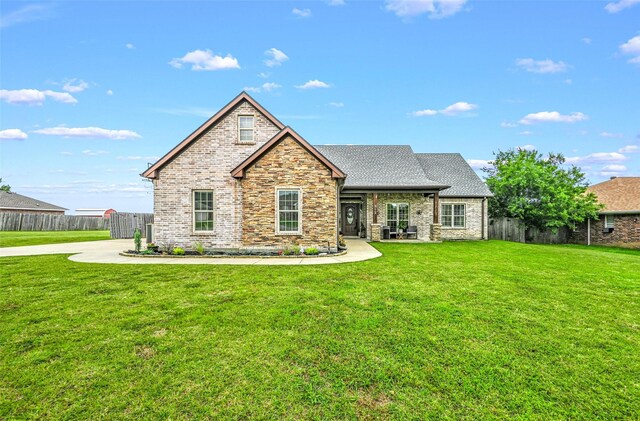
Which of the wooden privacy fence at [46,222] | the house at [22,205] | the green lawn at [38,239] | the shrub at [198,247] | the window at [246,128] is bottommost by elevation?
the green lawn at [38,239]

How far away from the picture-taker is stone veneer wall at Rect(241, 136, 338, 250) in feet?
42.7

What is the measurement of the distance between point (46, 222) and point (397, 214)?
35.8 meters

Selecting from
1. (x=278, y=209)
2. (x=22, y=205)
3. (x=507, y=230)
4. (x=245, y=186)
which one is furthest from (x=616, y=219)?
(x=22, y=205)

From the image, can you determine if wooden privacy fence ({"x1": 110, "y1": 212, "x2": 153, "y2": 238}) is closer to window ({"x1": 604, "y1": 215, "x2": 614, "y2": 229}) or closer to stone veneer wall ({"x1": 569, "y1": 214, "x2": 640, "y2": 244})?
stone veneer wall ({"x1": 569, "y1": 214, "x2": 640, "y2": 244})

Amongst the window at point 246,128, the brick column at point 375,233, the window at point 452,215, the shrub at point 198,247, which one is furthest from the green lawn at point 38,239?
the window at point 452,215

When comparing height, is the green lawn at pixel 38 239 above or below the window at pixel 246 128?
below

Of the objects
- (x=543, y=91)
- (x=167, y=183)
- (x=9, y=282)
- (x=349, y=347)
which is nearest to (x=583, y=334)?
(x=349, y=347)

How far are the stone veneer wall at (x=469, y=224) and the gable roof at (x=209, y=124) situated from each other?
1313cm

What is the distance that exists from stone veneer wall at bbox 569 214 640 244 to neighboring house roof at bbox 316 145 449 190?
13528 millimetres

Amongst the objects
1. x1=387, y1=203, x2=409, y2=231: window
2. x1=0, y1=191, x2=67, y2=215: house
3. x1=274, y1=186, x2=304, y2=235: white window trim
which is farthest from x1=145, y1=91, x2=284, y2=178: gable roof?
x1=0, y1=191, x2=67, y2=215: house

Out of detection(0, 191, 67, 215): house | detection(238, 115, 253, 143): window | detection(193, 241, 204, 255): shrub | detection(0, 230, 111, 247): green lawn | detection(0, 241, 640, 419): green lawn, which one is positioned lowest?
detection(0, 241, 640, 419): green lawn

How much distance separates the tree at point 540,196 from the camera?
2209cm

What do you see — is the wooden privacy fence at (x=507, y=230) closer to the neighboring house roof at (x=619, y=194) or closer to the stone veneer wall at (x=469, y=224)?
the stone veneer wall at (x=469, y=224)

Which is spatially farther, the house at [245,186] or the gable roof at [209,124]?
the gable roof at [209,124]
